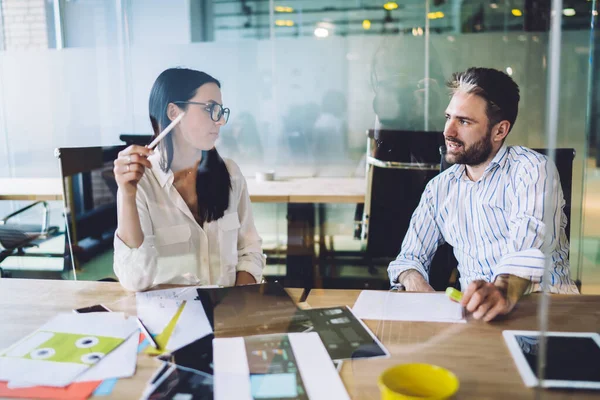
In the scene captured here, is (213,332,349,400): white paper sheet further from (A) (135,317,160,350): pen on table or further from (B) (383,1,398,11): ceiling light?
(B) (383,1,398,11): ceiling light

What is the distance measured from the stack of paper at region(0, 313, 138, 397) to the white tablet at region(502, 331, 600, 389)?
0.69m

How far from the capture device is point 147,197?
4.90 ft

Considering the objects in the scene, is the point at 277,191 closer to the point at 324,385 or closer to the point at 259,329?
the point at 259,329

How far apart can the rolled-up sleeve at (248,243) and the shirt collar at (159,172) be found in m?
0.23

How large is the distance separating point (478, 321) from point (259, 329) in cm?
47

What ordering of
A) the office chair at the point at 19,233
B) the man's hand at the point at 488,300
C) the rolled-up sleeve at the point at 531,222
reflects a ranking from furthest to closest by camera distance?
the office chair at the point at 19,233, the rolled-up sleeve at the point at 531,222, the man's hand at the point at 488,300

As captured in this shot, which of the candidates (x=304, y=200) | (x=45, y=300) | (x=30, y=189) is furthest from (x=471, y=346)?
(x=30, y=189)

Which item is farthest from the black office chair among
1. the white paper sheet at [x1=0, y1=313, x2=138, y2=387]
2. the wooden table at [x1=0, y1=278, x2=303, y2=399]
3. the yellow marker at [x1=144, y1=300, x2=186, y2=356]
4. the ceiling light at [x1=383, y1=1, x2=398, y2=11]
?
the ceiling light at [x1=383, y1=1, x2=398, y2=11]

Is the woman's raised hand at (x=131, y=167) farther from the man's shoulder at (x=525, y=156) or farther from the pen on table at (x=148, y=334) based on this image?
the man's shoulder at (x=525, y=156)

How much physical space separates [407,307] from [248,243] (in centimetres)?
58

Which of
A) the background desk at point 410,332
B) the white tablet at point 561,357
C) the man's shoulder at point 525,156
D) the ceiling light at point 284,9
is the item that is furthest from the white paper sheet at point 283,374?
the ceiling light at point 284,9

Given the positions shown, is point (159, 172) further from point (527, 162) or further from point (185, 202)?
point (527, 162)

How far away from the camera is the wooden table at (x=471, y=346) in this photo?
2.85ft

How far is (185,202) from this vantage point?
1550mm
